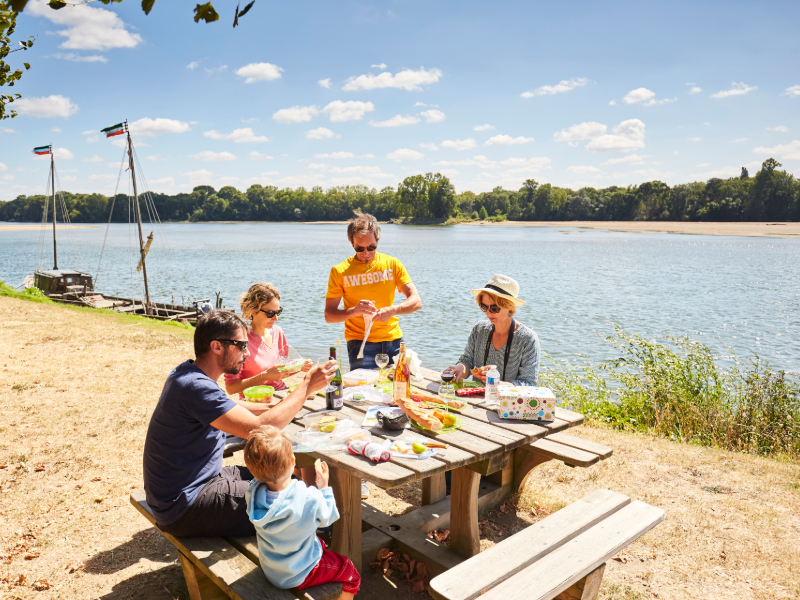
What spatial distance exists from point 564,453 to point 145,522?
3.31 metres

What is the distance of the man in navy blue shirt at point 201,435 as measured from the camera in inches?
102

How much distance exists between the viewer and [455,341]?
14781 mm

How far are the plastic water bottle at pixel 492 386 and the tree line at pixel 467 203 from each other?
3212 inches

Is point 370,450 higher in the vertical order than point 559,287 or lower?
higher

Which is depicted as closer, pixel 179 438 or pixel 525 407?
pixel 179 438

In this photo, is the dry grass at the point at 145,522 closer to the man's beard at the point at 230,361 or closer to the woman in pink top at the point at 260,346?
the woman in pink top at the point at 260,346

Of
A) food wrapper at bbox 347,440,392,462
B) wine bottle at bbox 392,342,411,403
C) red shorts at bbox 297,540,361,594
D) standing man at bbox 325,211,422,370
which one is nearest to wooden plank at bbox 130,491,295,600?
red shorts at bbox 297,540,361,594

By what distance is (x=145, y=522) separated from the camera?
4117 mm

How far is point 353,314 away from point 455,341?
413 inches

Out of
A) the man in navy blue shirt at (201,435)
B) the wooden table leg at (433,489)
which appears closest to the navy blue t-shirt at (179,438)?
the man in navy blue shirt at (201,435)

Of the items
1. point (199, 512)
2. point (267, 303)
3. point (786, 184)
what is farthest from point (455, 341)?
point (786, 184)

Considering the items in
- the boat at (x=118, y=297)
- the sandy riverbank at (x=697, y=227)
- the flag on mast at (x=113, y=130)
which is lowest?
the boat at (x=118, y=297)

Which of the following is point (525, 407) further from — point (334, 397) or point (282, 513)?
point (282, 513)

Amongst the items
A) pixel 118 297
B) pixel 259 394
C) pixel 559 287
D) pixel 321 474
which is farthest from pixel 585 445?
pixel 118 297
